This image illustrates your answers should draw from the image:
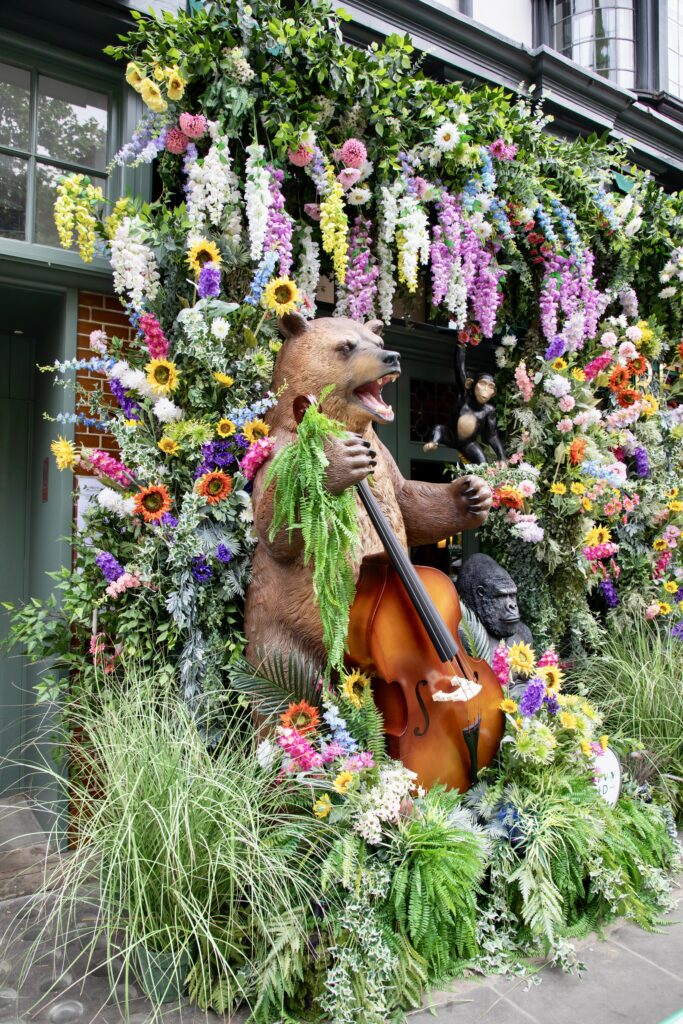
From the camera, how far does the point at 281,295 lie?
332cm

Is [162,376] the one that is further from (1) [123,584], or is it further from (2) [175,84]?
(2) [175,84]

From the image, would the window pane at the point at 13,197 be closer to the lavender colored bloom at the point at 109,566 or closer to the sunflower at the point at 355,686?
the lavender colored bloom at the point at 109,566

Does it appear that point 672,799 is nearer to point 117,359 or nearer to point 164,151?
point 117,359

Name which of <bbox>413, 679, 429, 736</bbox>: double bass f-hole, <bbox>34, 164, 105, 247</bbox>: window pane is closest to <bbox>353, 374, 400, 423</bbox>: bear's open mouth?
<bbox>413, 679, 429, 736</bbox>: double bass f-hole

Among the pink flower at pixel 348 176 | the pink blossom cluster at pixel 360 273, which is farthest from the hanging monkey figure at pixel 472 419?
the pink flower at pixel 348 176

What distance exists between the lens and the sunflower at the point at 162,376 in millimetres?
3312

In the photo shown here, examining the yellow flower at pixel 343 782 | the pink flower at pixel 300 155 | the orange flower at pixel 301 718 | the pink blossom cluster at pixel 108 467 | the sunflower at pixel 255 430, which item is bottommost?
the yellow flower at pixel 343 782

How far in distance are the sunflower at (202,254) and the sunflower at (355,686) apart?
200cm

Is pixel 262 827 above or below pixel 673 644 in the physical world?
below

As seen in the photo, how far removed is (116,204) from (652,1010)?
395 centimetres

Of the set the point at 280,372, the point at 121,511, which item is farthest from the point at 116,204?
the point at 121,511

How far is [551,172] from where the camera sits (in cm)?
477

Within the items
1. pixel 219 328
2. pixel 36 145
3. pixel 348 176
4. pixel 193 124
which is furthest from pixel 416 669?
pixel 36 145

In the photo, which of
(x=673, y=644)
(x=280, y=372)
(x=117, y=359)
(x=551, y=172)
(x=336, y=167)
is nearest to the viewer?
(x=280, y=372)
